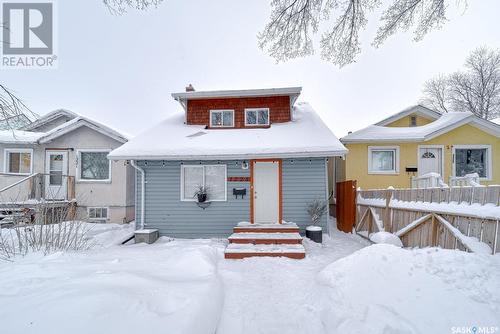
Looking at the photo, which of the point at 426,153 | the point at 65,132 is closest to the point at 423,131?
the point at 426,153

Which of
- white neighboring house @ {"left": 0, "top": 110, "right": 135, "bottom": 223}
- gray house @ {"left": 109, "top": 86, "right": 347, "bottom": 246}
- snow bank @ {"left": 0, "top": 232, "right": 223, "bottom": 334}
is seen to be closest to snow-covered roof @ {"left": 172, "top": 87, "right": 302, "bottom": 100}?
gray house @ {"left": 109, "top": 86, "right": 347, "bottom": 246}

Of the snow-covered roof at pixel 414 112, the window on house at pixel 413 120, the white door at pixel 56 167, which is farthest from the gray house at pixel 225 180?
the window on house at pixel 413 120

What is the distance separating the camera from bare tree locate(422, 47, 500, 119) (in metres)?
23.6

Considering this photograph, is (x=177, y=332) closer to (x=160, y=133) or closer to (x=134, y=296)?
(x=134, y=296)

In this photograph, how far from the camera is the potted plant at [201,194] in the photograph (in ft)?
25.5

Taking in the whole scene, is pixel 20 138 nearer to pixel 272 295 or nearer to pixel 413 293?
pixel 272 295

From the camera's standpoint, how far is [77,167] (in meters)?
10.9

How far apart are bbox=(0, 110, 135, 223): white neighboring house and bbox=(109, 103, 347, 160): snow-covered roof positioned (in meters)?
3.30

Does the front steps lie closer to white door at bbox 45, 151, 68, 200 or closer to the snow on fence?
the snow on fence

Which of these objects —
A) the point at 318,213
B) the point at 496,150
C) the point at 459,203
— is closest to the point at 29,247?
the point at 318,213

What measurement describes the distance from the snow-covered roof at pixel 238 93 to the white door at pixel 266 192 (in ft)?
10.8

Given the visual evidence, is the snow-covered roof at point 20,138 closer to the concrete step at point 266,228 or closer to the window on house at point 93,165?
the window on house at point 93,165

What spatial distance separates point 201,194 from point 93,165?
6670mm

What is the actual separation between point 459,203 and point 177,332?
4.87 meters
